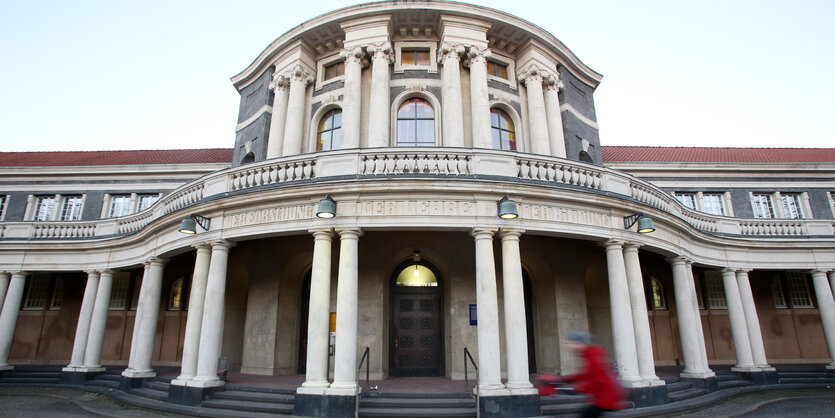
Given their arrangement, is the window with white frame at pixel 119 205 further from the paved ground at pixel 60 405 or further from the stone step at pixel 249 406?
the stone step at pixel 249 406

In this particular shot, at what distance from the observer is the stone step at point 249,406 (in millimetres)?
10219

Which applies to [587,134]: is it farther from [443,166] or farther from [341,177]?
[341,177]

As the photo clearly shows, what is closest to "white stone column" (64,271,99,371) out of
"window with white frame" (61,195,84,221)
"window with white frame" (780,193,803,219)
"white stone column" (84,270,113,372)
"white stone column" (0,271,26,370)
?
"white stone column" (84,270,113,372)

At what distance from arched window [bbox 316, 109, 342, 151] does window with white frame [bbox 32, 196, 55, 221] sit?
16617 mm

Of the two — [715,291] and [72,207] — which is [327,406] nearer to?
[715,291]

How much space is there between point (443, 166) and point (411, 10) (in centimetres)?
838

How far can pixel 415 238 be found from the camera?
14039 mm

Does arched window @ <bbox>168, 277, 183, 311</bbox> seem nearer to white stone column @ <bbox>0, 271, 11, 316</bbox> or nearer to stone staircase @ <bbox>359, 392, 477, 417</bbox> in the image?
white stone column @ <bbox>0, 271, 11, 316</bbox>

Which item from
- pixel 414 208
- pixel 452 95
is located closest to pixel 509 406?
pixel 414 208

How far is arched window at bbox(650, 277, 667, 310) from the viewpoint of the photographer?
20.2m

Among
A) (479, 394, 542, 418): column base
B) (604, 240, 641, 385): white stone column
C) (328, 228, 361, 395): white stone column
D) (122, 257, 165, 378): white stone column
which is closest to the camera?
(479, 394, 542, 418): column base

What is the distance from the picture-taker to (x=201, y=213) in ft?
40.3

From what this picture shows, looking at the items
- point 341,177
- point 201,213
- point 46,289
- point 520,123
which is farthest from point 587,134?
point 46,289

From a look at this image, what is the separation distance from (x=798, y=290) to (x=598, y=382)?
2343cm
